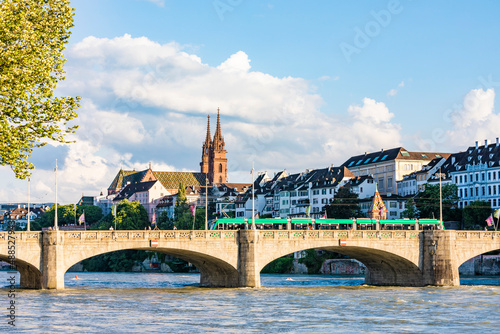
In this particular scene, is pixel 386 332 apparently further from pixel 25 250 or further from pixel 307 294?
pixel 25 250

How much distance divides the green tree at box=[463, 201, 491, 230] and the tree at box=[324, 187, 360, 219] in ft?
58.8

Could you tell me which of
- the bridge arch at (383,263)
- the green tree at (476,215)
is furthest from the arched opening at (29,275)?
the green tree at (476,215)

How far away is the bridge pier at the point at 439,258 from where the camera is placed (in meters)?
77.8

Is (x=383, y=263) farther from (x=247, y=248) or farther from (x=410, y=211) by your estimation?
(x=410, y=211)

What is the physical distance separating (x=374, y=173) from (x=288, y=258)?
2078 inches

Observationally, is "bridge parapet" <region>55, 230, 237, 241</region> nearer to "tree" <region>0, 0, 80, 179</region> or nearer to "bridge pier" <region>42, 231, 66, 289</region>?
"bridge pier" <region>42, 231, 66, 289</region>

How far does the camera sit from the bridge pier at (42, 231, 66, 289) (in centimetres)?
6794

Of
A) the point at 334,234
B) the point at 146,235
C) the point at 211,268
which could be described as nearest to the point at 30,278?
the point at 146,235

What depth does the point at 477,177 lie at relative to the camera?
14700 cm

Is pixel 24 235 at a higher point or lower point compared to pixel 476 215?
lower

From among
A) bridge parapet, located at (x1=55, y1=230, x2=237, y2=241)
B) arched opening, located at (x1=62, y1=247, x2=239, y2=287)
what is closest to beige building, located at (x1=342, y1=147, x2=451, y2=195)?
arched opening, located at (x1=62, y1=247, x2=239, y2=287)

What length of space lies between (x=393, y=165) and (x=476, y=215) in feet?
144

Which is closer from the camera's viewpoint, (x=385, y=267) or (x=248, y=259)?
(x=248, y=259)

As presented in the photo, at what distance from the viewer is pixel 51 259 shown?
67.9 metres
